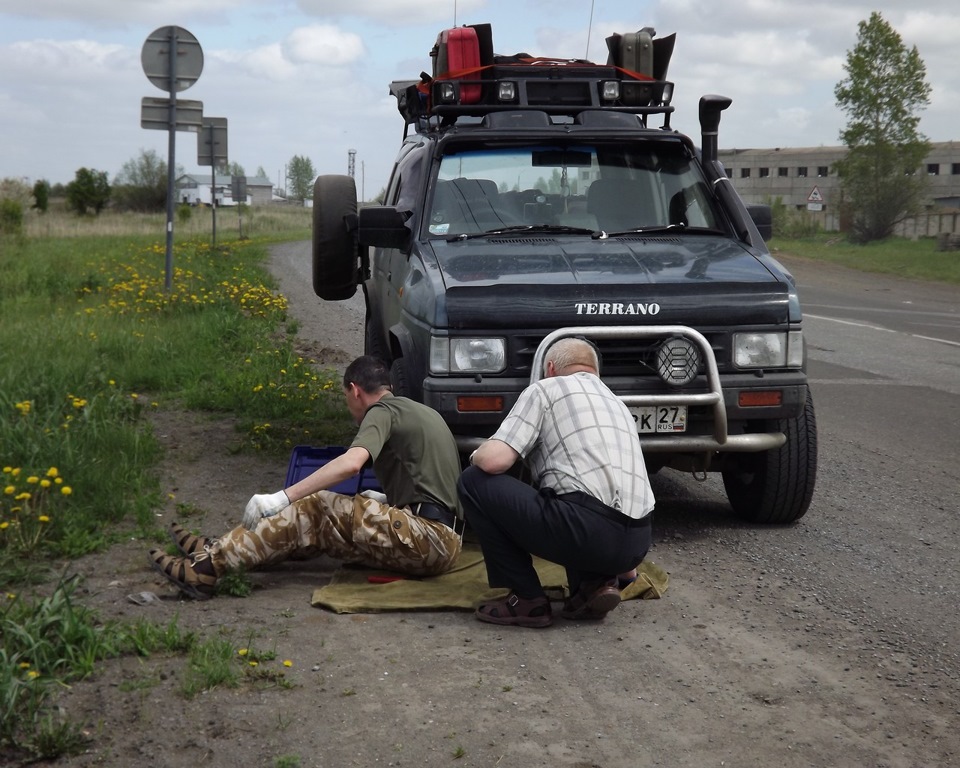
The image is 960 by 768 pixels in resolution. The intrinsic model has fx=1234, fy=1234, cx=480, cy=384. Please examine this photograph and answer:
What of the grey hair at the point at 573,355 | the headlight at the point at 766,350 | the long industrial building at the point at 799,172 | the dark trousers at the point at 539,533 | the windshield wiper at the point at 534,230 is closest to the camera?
the dark trousers at the point at 539,533

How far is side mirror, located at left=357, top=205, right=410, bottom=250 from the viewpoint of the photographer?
6.68 m

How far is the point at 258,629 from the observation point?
4.72 m

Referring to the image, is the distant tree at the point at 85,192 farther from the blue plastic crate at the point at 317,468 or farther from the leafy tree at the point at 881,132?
the blue plastic crate at the point at 317,468

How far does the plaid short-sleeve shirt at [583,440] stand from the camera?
4848mm

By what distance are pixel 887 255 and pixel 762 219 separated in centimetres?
3002

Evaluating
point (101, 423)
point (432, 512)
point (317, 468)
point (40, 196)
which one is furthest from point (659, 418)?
point (40, 196)

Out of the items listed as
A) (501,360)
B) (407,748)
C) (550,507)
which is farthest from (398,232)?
(407,748)

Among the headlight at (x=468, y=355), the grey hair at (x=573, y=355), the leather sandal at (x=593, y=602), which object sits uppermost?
the grey hair at (x=573, y=355)

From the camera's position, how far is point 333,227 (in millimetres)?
7297

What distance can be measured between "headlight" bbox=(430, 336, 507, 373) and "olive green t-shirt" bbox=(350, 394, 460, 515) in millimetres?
360

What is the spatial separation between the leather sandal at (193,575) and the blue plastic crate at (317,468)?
115 centimetres

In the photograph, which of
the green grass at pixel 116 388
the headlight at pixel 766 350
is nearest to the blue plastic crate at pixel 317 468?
the green grass at pixel 116 388

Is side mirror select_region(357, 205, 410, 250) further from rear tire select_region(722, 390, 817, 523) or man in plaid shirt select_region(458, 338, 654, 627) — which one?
rear tire select_region(722, 390, 817, 523)

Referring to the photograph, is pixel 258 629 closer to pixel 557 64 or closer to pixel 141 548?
pixel 141 548
